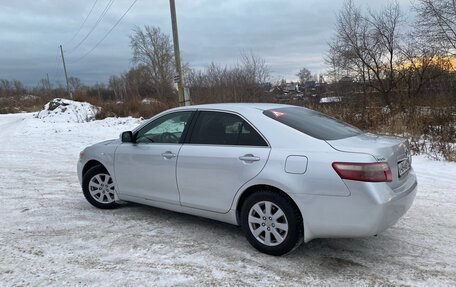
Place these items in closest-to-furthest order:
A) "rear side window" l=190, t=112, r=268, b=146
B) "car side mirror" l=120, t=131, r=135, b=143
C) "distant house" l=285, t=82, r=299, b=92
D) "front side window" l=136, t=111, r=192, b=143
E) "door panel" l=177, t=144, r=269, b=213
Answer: "door panel" l=177, t=144, r=269, b=213
"rear side window" l=190, t=112, r=268, b=146
"front side window" l=136, t=111, r=192, b=143
"car side mirror" l=120, t=131, r=135, b=143
"distant house" l=285, t=82, r=299, b=92

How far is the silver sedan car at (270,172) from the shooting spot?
3461 millimetres

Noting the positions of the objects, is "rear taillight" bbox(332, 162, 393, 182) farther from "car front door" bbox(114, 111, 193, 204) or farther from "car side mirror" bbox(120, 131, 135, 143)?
"car side mirror" bbox(120, 131, 135, 143)

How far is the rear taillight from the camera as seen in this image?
11.1 ft

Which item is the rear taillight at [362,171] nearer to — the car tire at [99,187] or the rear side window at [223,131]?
the rear side window at [223,131]

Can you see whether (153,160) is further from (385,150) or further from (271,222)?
(385,150)

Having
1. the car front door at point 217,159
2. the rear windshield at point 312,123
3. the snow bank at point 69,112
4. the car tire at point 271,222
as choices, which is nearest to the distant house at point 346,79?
the snow bank at point 69,112

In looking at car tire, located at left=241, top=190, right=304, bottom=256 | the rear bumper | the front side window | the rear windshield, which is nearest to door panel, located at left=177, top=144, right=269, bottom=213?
car tire, located at left=241, top=190, right=304, bottom=256

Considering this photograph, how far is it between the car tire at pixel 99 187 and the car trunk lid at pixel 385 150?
10.8 feet

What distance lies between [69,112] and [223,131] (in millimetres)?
22579

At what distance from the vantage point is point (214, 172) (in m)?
4.20

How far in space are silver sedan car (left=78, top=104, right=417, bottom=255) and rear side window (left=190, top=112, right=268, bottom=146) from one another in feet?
0.04

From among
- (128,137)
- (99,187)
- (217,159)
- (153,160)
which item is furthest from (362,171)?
(99,187)

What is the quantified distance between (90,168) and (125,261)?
2.29 metres

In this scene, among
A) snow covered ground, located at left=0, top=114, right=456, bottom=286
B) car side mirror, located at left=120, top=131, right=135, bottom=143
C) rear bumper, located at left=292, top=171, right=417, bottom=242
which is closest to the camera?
rear bumper, located at left=292, top=171, right=417, bottom=242
